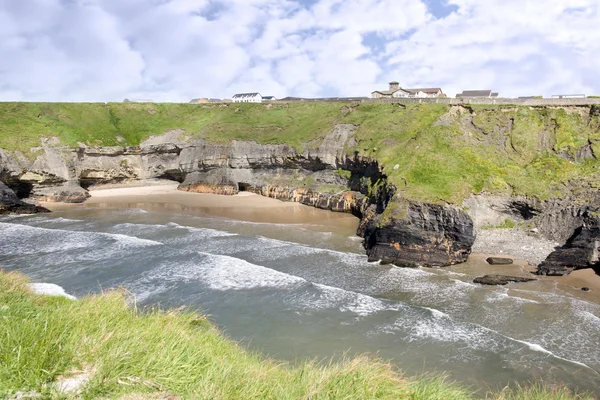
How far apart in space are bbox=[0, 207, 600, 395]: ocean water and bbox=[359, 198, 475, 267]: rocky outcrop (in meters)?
1.46

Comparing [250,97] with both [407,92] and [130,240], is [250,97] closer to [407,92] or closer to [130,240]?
[407,92]

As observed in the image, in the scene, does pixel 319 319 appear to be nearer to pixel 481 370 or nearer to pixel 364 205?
pixel 481 370

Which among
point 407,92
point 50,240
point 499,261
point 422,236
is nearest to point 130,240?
point 50,240

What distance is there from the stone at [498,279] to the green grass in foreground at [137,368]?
17813 millimetres

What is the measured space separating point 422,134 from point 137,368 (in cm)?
3859

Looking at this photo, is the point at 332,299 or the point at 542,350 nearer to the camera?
the point at 542,350

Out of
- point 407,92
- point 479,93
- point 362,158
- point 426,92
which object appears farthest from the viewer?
point 426,92

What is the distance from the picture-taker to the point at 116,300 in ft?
34.4

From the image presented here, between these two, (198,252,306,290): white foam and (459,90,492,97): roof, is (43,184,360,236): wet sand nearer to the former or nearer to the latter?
(198,252,306,290): white foam

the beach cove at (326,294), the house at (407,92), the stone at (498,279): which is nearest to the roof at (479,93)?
the house at (407,92)

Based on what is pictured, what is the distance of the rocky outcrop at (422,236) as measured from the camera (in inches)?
1134

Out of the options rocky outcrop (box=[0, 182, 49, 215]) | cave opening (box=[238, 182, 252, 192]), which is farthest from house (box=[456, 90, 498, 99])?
rocky outcrop (box=[0, 182, 49, 215])

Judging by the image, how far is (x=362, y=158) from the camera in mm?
46375

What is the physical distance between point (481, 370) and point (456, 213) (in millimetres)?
16745
